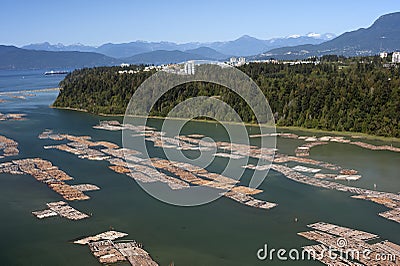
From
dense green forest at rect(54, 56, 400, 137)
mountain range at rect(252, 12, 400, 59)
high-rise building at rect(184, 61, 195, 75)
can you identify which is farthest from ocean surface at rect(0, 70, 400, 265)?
mountain range at rect(252, 12, 400, 59)

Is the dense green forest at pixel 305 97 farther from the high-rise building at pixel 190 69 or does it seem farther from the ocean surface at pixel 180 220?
the ocean surface at pixel 180 220

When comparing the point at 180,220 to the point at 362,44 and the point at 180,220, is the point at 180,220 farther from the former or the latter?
the point at 362,44

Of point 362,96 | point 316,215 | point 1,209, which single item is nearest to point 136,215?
point 1,209

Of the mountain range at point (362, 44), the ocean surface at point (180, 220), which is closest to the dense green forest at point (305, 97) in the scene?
the ocean surface at point (180, 220)

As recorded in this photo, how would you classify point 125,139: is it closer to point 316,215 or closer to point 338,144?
point 338,144

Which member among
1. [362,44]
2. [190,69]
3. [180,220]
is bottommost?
[180,220]

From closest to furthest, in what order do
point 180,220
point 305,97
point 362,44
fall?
point 180,220 → point 305,97 → point 362,44

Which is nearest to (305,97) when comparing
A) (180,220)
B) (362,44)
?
(180,220)
